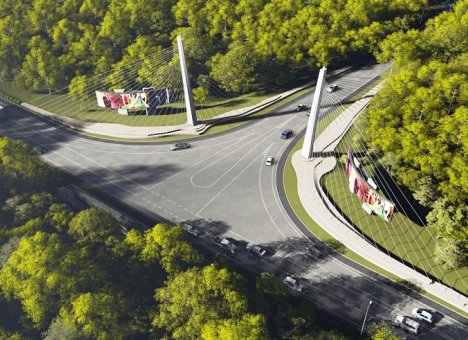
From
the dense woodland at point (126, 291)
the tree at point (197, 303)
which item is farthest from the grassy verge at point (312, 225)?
the tree at point (197, 303)

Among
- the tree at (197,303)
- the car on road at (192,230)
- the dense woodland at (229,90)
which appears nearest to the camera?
the tree at (197,303)

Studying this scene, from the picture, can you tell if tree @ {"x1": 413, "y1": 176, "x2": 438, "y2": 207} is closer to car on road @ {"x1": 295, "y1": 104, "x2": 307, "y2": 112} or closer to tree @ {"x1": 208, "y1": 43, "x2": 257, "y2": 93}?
car on road @ {"x1": 295, "y1": 104, "x2": 307, "y2": 112}

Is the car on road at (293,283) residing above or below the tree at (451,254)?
below

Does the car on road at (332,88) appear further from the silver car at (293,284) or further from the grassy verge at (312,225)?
the silver car at (293,284)

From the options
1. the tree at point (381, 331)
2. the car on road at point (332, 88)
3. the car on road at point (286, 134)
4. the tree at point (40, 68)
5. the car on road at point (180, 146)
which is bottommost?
the tree at point (381, 331)

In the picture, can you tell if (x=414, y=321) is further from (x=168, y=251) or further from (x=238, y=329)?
(x=168, y=251)
